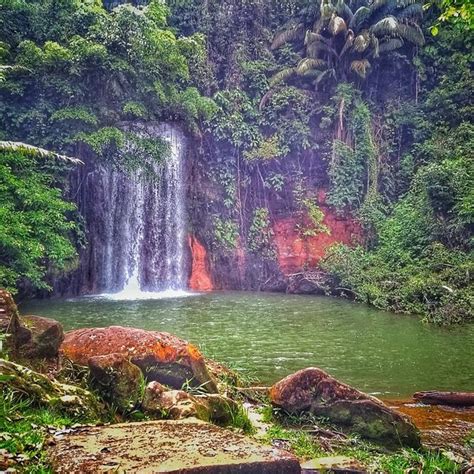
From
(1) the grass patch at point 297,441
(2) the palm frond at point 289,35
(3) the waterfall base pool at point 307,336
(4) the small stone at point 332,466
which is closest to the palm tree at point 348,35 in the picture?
(2) the palm frond at point 289,35

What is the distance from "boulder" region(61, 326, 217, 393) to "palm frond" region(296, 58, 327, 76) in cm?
1971

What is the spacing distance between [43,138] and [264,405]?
49.1 feet

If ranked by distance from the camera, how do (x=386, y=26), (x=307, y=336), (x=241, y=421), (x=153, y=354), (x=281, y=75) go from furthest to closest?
(x=281, y=75)
(x=386, y=26)
(x=307, y=336)
(x=153, y=354)
(x=241, y=421)

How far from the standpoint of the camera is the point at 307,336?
1061cm

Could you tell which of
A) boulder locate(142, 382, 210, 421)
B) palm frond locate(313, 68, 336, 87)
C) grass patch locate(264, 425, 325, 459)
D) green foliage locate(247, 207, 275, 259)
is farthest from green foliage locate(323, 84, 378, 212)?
boulder locate(142, 382, 210, 421)

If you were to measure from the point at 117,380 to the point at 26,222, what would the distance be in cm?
1051

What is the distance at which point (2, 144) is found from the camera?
9484 millimetres

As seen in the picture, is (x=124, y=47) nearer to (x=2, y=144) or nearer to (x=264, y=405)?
(x=2, y=144)

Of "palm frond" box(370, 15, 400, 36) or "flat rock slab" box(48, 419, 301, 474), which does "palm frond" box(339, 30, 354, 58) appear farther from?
"flat rock slab" box(48, 419, 301, 474)

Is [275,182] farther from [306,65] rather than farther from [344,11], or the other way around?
[344,11]

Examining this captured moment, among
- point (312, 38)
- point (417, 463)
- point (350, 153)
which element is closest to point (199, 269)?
point (350, 153)

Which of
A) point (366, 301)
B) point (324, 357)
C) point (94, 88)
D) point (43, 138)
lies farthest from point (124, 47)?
point (324, 357)

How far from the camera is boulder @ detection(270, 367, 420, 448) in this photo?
5000 millimetres

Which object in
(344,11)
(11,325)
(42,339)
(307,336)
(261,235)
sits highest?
(344,11)
